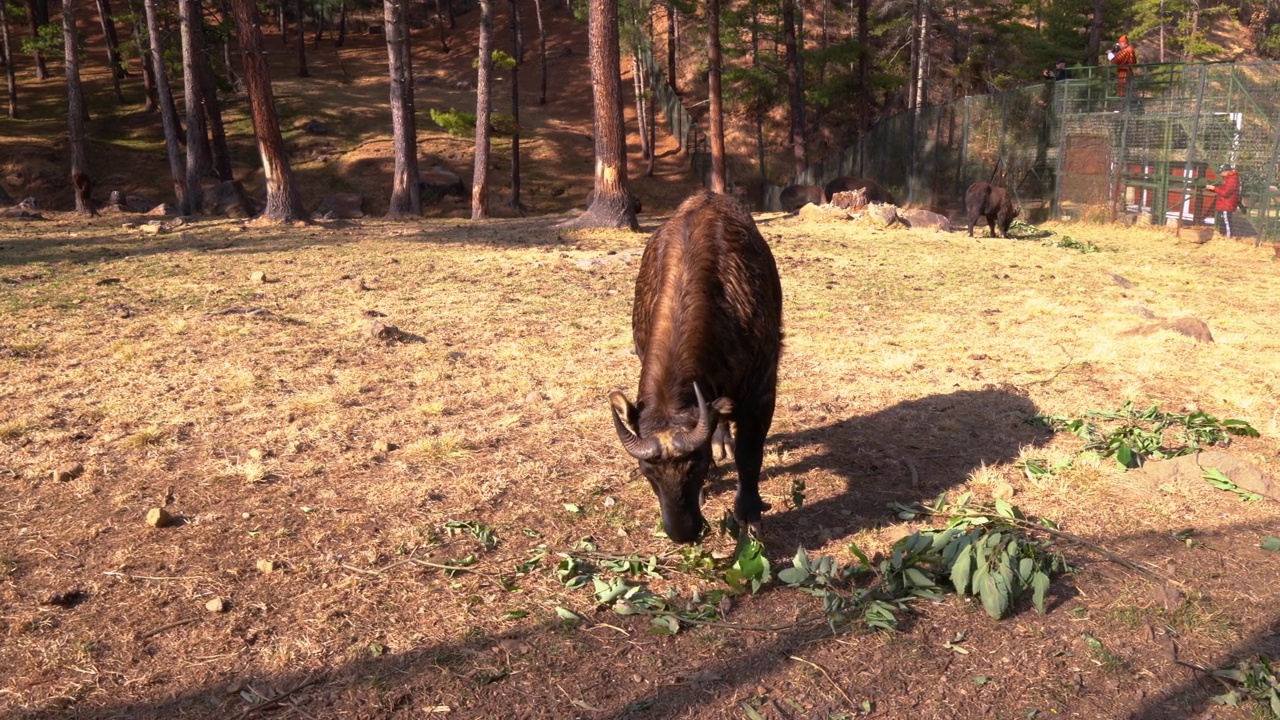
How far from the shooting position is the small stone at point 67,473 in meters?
5.55

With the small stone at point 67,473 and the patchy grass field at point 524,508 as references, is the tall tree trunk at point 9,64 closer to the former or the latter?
the patchy grass field at point 524,508

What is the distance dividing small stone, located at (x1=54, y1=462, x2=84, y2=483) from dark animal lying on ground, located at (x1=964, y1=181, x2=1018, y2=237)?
17774 mm

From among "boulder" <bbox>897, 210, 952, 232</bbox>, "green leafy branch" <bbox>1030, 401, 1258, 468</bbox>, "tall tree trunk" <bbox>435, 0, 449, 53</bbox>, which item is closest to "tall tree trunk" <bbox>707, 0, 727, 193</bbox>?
"boulder" <bbox>897, 210, 952, 232</bbox>

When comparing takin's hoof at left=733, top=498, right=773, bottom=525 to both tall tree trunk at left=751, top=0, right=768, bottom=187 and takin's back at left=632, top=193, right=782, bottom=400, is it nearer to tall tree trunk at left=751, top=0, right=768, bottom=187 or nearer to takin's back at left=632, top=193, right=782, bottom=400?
takin's back at left=632, top=193, right=782, bottom=400

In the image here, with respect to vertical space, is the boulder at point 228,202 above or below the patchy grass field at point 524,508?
above

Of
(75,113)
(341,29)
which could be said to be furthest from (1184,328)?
(341,29)

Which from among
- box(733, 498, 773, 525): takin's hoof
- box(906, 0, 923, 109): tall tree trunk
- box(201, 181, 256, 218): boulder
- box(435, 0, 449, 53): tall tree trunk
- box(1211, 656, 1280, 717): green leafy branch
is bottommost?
box(1211, 656, 1280, 717): green leafy branch

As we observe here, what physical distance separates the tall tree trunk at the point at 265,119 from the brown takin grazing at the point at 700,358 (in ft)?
47.6

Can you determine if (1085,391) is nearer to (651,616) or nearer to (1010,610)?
(1010,610)

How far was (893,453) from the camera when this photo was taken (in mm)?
6410

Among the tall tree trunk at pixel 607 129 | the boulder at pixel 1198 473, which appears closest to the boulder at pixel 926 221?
the tall tree trunk at pixel 607 129

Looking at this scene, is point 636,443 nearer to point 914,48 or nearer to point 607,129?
point 607,129

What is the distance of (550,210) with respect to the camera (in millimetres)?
33906

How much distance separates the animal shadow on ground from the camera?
539cm
